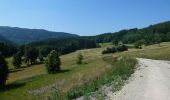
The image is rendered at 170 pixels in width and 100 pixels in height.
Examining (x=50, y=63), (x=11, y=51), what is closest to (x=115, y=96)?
(x=50, y=63)

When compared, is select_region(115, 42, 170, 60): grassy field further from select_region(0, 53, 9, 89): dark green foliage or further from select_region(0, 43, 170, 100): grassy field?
select_region(0, 53, 9, 89): dark green foliage

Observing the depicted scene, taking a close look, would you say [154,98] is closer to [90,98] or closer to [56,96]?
[90,98]

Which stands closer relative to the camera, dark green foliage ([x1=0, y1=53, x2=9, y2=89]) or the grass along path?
the grass along path

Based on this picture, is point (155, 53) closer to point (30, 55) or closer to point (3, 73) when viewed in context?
point (3, 73)

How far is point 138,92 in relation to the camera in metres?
23.2

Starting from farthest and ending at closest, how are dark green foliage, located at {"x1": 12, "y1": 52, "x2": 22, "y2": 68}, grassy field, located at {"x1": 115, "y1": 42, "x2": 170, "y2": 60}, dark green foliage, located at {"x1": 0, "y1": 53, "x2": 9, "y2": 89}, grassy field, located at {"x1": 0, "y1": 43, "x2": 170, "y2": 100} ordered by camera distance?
dark green foliage, located at {"x1": 12, "y1": 52, "x2": 22, "y2": 68}, grassy field, located at {"x1": 115, "y1": 42, "x2": 170, "y2": 60}, dark green foliage, located at {"x1": 0, "y1": 53, "x2": 9, "y2": 89}, grassy field, located at {"x1": 0, "y1": 43, "x2": 170, "y2": 100}

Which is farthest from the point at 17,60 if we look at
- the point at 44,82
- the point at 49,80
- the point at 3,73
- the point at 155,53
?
the point at 44,82

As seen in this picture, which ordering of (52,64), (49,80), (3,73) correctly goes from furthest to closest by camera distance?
(52,64) < (3,73) < (49,80)

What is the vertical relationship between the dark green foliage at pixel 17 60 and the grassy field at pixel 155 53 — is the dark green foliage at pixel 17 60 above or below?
below

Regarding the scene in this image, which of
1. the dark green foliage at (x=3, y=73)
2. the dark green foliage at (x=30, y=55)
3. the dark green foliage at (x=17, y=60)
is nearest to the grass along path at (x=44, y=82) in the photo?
the dark green foliage at (x=3, y=73)

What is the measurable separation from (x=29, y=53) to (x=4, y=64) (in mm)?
79418

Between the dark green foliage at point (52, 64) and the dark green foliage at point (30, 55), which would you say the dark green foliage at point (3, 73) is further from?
the dark green foliage at point (30, 55)

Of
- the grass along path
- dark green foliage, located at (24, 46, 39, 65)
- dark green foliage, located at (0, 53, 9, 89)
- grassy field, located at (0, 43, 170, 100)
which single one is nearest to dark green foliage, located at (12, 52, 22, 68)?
dark green foliage, located at (24, 46, 39, 65)

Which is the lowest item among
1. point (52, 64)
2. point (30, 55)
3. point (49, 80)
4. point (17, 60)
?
point (17, 60)
